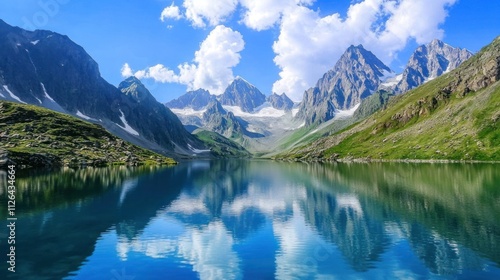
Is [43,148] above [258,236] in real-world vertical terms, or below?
above

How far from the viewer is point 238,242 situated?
40250 mm

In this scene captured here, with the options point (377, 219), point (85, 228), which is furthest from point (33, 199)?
point (377, 219)

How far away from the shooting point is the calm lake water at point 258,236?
1201 inches

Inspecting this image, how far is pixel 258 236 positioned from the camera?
43.9 m

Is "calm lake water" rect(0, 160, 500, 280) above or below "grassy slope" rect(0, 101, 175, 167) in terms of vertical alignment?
below

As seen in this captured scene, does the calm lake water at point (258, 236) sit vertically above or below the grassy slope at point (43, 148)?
below

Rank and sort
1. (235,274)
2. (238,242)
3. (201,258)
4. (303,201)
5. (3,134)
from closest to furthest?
(235,274), (201,258), (238,242), (303,201), (3,134)

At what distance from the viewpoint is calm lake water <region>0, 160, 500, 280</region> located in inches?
1201

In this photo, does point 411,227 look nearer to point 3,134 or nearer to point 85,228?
point 85,228

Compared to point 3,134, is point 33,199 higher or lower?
lower

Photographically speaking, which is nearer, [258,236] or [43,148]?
[258,236]

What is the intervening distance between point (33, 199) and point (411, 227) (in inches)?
2461

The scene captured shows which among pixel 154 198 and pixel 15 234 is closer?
pixel 15 234

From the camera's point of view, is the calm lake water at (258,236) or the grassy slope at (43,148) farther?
the grassy slope at (43,148)
